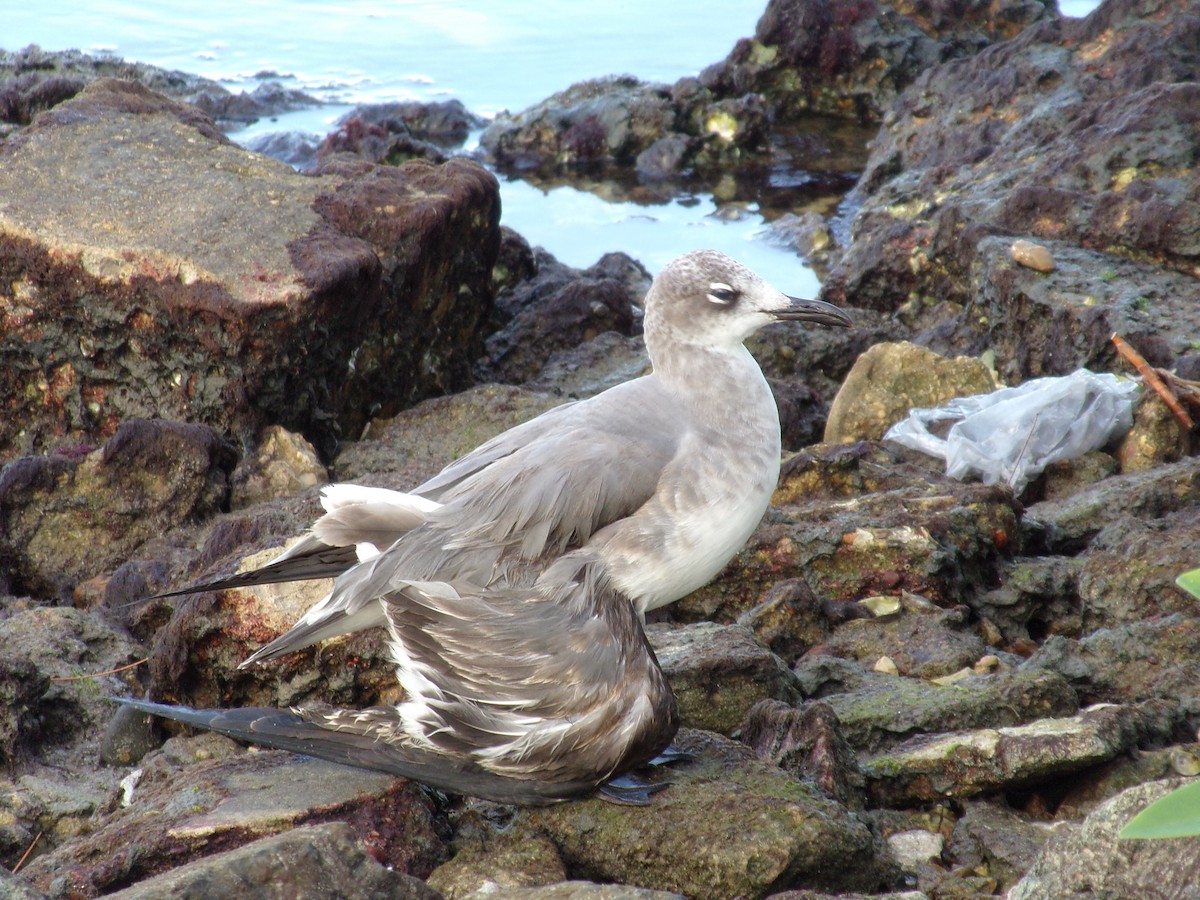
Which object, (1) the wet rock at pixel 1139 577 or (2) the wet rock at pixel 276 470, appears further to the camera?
(2) the wet rock at pixel 276 470

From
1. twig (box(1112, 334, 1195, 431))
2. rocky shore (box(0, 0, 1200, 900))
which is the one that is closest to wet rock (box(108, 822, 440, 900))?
rocky shore (box(0, 0, 1200, 900))

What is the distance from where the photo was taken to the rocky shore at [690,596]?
3260 millimetres

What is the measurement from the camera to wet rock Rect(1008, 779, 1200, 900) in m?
2.64

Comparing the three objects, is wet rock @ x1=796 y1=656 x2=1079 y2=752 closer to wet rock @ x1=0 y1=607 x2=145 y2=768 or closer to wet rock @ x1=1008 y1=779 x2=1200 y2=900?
wet rock @ x1=1008 y1=779 x2=1200 y2=900

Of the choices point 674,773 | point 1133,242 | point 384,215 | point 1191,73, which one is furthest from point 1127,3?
point 674,773

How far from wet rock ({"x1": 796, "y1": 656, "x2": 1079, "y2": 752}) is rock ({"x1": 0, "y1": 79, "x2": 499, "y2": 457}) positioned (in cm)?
350

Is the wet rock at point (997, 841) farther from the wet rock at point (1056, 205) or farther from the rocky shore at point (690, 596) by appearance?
the wet rock at point (1056, 205)

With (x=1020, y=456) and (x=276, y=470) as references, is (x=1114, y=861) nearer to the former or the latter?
(x=1020, y=456)

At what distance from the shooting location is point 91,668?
4.61m

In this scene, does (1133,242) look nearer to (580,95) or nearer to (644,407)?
(644,407)

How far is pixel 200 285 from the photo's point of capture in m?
6.21

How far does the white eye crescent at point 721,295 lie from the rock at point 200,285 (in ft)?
9.39

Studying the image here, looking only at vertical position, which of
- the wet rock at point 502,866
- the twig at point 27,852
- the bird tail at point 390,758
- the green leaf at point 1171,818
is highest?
the green leaf at point 1171,818

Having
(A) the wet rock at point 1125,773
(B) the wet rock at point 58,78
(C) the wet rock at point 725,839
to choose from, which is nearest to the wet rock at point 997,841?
(A) the wet rock at point 1125,773
